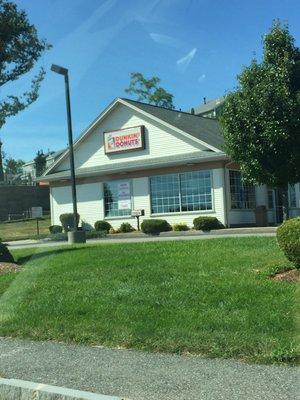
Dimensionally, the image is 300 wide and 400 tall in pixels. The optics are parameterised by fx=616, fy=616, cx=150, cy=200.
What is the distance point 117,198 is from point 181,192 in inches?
148

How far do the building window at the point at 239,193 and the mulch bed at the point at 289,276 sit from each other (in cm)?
1673

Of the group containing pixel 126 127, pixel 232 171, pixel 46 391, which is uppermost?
pixel 126 127

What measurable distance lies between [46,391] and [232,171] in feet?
72.3

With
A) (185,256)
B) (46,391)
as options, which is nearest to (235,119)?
(185,256)

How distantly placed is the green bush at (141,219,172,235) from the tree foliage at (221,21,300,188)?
20.0 ft

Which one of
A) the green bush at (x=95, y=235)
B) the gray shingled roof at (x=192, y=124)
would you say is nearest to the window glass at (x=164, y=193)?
the gray shingled roof at (x=192, y=124)

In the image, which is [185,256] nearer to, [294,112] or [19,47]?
[19,47]

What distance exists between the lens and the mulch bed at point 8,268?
1335cm

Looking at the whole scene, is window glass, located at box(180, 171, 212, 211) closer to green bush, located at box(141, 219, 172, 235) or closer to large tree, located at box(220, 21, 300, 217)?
green bush, located at box(141, 219, 172, 235)

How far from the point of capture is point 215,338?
22.3 feet

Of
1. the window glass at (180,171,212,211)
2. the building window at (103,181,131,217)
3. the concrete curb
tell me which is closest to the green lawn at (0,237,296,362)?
the concrete curb

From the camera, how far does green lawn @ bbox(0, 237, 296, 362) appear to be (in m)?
6.81

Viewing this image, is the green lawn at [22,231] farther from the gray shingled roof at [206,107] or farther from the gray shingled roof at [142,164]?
the gray shingled roof at [206,107]

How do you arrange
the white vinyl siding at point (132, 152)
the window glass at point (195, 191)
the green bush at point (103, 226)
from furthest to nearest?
the green bush at point (103, 226) < the white vinyl siding at point (132, 152) < the window glass at point (195, 191)
